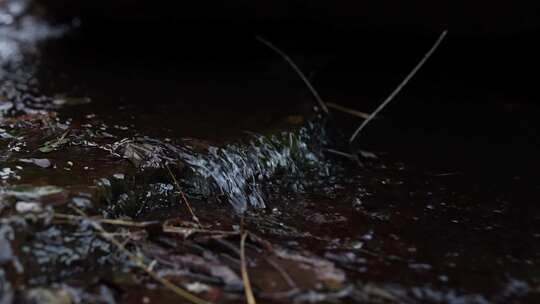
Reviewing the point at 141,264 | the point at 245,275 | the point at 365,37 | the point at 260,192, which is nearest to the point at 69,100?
→ the point at 260,192

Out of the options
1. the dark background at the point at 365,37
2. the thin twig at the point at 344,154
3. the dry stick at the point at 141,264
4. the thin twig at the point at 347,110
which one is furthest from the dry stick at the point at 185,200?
the dark background at the point at 365,37

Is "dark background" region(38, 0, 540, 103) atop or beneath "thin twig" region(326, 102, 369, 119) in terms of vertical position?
atop

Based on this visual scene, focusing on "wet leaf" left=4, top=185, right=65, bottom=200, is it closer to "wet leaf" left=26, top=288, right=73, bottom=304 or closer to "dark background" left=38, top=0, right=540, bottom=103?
"wet leaf" left=26, top=288, right=73, bottom=304

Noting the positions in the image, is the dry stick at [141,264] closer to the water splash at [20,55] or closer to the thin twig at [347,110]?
the water splash at [20,55]

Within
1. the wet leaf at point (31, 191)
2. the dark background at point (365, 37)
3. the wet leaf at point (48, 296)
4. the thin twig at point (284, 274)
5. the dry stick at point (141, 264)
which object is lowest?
the wet leaf at point (48, 296)

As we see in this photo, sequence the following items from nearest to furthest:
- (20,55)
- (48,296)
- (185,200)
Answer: (48,296) → (185,200) → (20,55)

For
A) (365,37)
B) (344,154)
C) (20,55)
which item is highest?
(365,37)

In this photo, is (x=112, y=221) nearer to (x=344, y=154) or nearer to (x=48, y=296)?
(x=48, y=296)

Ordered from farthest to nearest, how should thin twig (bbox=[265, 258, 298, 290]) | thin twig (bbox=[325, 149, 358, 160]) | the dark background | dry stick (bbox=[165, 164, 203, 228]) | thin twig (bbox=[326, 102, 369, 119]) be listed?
the dark background
thin twig (bbox=[326, 102, 369, 119])
thin twig (bbox=[325, 149, 358, 160])
dry stick (bbox=[165, 164, 203, 228])
thin twig (bbox=[265, 258, 298, 290])

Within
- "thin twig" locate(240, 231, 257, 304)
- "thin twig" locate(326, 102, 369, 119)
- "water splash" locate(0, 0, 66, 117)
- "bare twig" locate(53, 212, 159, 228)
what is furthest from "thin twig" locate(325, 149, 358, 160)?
"water splash" locate(0, 0, 66, 117)
